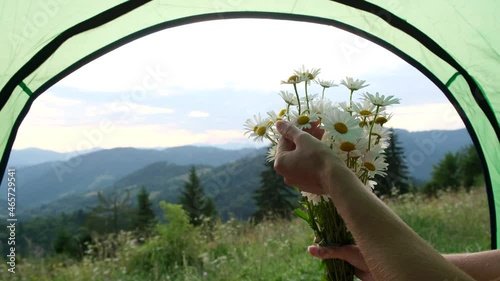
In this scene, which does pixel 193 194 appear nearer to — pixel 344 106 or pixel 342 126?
pixel 344 106

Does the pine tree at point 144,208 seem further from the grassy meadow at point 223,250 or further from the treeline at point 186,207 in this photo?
the grassy meadow at point 223,250

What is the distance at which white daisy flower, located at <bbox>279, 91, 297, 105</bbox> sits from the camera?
111cm

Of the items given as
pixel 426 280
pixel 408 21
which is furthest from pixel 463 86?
pixel 426 280

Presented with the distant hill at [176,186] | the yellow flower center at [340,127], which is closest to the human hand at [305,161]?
the yellow flower center at [340,127]

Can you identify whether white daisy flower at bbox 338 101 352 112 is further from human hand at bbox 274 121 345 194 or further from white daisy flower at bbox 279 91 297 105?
human hand at bbox 274 121 345 194

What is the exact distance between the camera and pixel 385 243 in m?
0.67

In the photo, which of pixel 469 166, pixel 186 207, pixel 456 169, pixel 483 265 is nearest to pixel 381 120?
pixel 483 265

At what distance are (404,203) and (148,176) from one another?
10.7 meters

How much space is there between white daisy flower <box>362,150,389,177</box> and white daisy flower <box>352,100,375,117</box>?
3.5 inches

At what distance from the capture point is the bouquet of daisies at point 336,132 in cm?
100

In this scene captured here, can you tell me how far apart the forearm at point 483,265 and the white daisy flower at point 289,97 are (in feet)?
1.93

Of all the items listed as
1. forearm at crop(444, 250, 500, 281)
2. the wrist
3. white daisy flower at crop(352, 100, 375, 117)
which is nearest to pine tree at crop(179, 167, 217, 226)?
forearm at crop(444, 250, 500, 281)

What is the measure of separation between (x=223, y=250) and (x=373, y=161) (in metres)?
3.18

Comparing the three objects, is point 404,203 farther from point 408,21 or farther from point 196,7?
point 196,7
